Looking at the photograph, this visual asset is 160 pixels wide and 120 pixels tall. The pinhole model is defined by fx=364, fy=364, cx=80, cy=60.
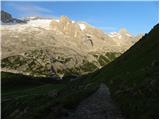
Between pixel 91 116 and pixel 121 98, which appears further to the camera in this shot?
pixel 121 98

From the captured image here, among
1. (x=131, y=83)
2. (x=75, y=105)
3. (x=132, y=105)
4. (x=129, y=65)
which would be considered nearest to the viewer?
(x=132, y=105)

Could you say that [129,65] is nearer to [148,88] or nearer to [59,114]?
[148,88]

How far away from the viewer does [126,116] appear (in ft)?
140

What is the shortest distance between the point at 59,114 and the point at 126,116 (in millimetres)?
8503

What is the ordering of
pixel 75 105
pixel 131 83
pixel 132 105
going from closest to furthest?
pixel 132 105, pixel 75 105, pixel 131 83

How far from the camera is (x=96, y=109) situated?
151ft

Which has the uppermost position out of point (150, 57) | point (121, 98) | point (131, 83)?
point (150, 57)

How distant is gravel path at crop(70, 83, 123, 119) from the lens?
43188 mm

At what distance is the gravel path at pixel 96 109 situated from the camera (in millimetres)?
43188

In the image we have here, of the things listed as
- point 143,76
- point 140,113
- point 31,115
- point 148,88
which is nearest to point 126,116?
point 140,113

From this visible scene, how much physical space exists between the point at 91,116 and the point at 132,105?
5.71m

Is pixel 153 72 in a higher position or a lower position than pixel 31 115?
higher

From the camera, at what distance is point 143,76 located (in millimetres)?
57906

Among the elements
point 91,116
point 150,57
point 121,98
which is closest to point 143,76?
point 121,98
